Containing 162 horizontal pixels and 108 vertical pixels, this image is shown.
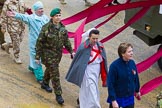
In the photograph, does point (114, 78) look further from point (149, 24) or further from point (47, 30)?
point (149, 24)

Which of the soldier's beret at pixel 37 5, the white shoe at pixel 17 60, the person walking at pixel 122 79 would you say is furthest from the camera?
the white shoe at pixel 17 60

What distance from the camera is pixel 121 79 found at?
4.75 meters

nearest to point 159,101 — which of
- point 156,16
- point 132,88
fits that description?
point 132,88

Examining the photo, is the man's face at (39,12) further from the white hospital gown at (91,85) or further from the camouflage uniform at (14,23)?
the white hospital gown at (91,85)

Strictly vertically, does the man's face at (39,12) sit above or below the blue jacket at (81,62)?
above

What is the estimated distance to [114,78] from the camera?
4.73 meters

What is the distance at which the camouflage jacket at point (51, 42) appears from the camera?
19.1ft

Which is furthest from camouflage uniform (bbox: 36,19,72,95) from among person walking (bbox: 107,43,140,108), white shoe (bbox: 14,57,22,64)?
white shoe (bbox: 14,57,22,64)

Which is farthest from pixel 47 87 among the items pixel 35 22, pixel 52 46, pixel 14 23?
pixel 14 23

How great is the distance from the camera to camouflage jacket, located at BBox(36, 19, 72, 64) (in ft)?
19.1

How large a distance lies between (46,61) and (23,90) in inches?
29.0

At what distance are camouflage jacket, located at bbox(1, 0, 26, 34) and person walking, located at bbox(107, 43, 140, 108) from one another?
9.50 feet

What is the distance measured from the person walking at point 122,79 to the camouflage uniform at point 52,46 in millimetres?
1338

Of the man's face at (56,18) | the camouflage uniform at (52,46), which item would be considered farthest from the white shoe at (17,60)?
the man's face at (56,18)
